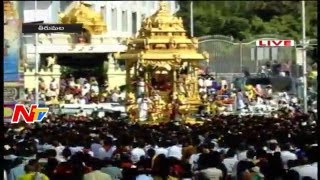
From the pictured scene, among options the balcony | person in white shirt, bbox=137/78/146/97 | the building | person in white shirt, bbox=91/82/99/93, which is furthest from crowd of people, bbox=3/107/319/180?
the balcony

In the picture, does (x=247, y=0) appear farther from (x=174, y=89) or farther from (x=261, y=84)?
(x=174, y=89)

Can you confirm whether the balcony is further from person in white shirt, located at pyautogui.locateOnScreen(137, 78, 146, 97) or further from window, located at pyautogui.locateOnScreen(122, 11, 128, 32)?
person in white shirt, located at pyautogui.locateOnScreen(137, 78, 146, 97)

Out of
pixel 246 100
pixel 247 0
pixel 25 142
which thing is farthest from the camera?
pixel 247 0

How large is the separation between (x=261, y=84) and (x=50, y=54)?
14.6m

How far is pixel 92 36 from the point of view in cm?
5062

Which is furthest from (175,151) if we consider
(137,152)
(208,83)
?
(208,83)

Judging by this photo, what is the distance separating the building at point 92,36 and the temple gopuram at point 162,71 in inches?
431

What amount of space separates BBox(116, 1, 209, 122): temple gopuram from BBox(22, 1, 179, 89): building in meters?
10.9

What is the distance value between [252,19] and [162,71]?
27572mm

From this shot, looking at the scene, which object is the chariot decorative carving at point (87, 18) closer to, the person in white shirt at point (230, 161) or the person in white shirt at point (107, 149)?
the person in white shirt at point (107, 149)

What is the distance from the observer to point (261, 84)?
37906mm

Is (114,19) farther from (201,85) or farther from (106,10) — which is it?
(201,85)

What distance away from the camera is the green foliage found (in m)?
55.1

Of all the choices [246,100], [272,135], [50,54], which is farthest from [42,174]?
[50,54]
